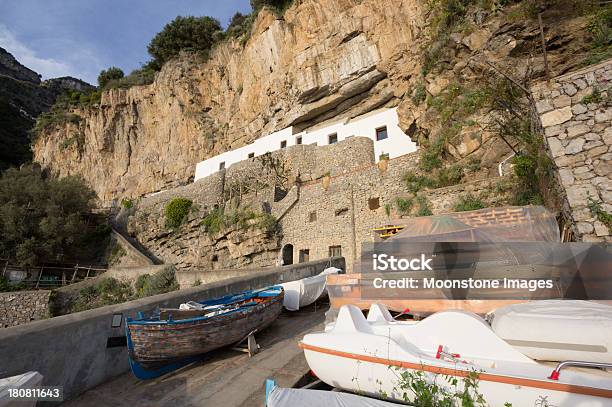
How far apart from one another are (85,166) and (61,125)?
887 centimetres

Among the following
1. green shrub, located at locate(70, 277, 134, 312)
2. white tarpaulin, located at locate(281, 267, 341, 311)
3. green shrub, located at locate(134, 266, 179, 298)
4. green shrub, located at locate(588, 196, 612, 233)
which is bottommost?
green shrub, located at locate(70, 277, 134, 312)

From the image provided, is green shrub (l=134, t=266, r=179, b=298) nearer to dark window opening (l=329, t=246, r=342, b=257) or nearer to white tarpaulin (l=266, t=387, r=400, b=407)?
dark window opening (l=329, t=246, r=342, b=257)

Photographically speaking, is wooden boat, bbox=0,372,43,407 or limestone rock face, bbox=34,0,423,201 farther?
limestone rock face, bbox=34,0,423,201

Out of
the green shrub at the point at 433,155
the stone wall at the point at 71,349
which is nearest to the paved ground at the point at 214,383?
the stone wall at the point at 71,349

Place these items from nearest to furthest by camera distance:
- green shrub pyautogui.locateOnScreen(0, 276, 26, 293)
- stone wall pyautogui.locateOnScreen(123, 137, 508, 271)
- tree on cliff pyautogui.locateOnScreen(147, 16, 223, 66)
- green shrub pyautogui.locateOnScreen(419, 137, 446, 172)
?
green shrub pyautogui.locateOnScreen(419, 137, 446, 172) → stone wall pyautogui.locateOnScreen(123, 137, 508, 271) → green shrub pyautogui.locateOnScreen(0, 276, 26, 293) → tree on cliff pyautogui.locateOnScreen(147, 16, 223, 66)

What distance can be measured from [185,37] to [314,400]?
38012mm

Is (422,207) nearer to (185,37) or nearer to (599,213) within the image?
(599,213)

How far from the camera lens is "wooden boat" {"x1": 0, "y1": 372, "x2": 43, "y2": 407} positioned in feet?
5.70

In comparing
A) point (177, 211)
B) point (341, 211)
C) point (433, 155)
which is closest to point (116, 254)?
point (177, 211)

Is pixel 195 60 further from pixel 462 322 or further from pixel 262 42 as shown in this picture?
pixel 462 322

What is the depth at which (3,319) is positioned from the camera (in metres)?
13.3

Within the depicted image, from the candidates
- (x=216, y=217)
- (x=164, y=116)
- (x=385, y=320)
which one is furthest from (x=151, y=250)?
(x=385, y=320)

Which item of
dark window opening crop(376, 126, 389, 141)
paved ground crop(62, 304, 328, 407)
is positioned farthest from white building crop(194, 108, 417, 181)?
paved ground crop(62, 304, 328, 407)

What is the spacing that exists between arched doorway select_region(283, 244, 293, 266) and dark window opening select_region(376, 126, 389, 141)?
329 inches
